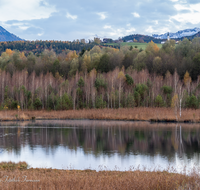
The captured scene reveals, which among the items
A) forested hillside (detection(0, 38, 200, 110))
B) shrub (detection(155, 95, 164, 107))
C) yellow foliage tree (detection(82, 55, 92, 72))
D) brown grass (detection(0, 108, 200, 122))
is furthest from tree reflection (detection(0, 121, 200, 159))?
yellow foliage tree (detection(82, 55, 92, 72))

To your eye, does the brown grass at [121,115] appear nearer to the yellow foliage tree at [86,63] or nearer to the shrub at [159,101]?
the shrub at [159,101]

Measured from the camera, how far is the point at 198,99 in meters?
58.6

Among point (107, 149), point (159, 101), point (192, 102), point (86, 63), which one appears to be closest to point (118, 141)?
point (107, 149)

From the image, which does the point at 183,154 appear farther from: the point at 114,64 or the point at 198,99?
the point at 114,64

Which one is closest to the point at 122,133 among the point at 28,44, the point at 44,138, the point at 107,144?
the point at 107,144

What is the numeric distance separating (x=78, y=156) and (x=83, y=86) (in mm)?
54174

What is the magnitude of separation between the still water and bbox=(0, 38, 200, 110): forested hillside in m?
22.3

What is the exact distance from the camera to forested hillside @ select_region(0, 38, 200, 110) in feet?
213

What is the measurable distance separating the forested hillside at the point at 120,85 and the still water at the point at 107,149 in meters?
22.3

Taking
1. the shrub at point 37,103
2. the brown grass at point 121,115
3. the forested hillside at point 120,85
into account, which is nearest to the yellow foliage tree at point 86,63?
the forested hillside at point 120,85

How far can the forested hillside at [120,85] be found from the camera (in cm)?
6488

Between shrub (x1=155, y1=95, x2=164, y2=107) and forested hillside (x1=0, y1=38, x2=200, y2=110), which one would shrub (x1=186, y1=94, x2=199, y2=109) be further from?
shrub (x1=155, y1=95, x2=164, y2=107)

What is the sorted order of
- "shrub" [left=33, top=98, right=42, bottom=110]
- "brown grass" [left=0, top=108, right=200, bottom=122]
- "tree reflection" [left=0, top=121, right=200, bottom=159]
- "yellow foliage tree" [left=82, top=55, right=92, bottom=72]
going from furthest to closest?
"yellow foliage tree" [left=82, top=55, right=92, bottom=72]
"shrub" [left=33, top=98, right=42, bottom=110]
"brown grass" [left=0, top=108, right=200, bottom=122]
"tree reflection" [left=0, top=121, right=200, bottom=159]

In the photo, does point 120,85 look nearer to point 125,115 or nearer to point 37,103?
point 125,115
